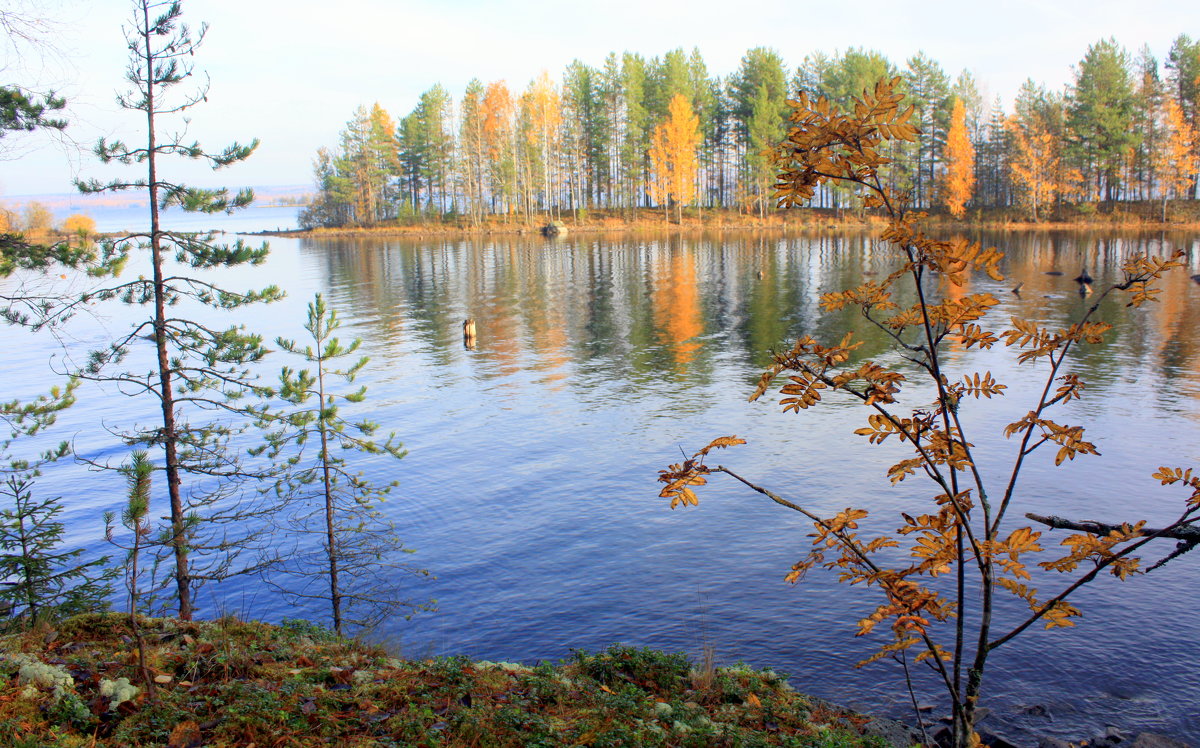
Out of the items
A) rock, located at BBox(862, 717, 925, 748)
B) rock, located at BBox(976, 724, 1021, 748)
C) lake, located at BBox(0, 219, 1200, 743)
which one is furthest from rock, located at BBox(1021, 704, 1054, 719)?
rock, located at BBox(862, 717, 925, 748)

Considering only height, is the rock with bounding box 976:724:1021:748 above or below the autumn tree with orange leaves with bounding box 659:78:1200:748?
below

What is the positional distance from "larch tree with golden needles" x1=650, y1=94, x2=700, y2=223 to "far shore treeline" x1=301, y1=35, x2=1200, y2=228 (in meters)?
0.21

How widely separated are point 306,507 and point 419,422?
6261 mm

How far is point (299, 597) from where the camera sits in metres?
13.9

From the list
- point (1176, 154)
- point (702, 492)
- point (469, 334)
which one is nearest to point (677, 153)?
point (1176, 154)

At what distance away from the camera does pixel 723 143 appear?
115688mm

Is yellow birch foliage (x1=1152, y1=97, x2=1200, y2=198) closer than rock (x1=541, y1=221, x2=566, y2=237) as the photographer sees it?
Yes

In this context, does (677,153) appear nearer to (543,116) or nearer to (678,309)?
(543,116)

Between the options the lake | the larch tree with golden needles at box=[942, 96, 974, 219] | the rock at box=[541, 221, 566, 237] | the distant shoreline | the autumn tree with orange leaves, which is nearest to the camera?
the autumn tree with orange leaves

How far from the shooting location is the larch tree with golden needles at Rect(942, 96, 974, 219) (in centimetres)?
9262

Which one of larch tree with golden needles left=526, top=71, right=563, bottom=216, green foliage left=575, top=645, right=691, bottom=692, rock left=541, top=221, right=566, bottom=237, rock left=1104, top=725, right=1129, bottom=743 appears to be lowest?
rock left=1104, top=725, right=1129, bottom=743

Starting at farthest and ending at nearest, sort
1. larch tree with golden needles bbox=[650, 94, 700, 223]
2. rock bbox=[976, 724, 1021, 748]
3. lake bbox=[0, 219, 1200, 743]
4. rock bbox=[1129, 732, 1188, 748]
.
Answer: larch tree with golden needles bbox=[650, 94, 700, 223] → lake bbox=[0, 219, 1200, 743] → rock bbox=[976, 724, 1021, 748] → rock bbox=[1129, 732, 1188, 748]

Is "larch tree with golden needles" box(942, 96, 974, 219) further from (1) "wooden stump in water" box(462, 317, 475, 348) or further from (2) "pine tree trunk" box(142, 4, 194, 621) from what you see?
(2) "pine tree trunk" box(142, 4, 194, 621)

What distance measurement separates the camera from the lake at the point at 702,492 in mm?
11367
